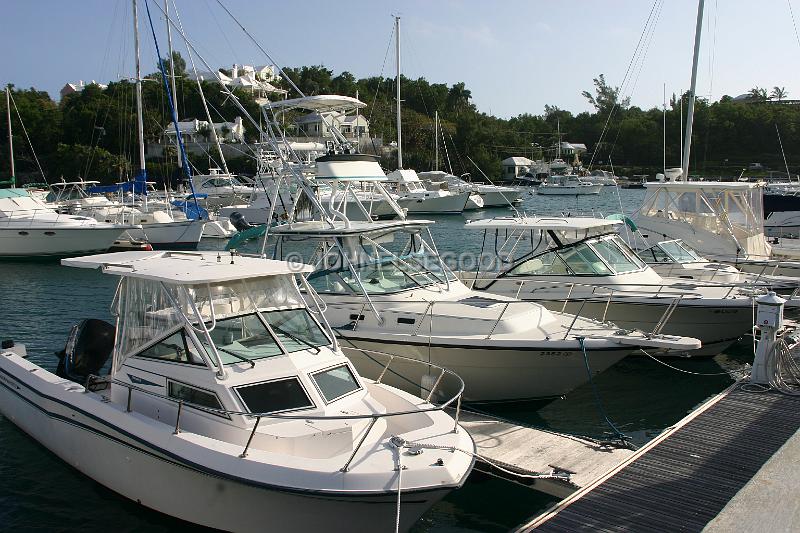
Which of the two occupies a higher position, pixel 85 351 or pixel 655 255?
pixel 655 255

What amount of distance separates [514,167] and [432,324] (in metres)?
93.3

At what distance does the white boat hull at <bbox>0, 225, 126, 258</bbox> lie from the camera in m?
31.7

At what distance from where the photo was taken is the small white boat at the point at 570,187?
81.5m

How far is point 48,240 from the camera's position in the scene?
31859mm

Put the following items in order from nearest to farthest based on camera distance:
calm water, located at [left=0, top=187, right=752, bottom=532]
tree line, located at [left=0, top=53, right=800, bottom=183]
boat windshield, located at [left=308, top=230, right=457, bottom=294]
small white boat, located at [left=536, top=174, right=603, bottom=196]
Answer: calm water, located at [left=0, top=187, right=752, bottom=532]
boat windshield, located at [left=308, top=230, right=457, bottom=294]
tree line, located at [left=0, top=53, right=800, bottom=183]
small white boat, located at [left=536, top=174, right=603, bottom=196]

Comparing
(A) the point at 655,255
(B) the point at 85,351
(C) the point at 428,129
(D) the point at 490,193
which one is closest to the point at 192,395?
(B) the point at 85,351

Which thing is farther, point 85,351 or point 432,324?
point 432,324

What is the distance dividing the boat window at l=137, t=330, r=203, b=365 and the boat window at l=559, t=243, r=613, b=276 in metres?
9.40

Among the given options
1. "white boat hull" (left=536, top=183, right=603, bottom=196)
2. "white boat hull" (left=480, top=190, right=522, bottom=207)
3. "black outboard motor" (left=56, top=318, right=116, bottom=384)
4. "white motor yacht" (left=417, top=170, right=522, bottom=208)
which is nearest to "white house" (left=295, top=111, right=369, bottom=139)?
"black outboard motor" (left=56, top=318, right=116, bottom=384)

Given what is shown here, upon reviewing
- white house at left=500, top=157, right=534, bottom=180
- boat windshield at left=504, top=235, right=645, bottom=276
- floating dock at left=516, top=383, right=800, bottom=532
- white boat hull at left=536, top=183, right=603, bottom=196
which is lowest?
floating dock at left=516, top=383, right=800, bottom=532

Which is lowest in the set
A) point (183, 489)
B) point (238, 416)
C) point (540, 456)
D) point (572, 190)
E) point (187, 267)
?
point (540, 456)

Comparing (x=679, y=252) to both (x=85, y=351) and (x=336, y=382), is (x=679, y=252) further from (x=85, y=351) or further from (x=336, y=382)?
(x=85, y=351)

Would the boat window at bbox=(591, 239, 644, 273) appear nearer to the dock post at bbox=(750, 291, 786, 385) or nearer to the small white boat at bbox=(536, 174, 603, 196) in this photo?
the dock post at bbox=(750, 291, 786, 385)

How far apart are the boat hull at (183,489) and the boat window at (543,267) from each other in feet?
30.7
